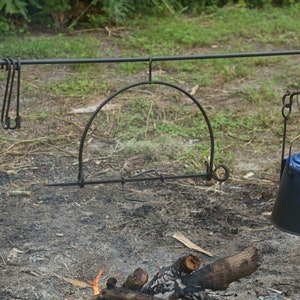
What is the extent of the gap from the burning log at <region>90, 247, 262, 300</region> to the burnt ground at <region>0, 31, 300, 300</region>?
0.18 metres

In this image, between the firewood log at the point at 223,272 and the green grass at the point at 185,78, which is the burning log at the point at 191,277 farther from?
the green grass at the point at 185,78

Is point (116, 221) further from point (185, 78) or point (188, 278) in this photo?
point (185, 78)

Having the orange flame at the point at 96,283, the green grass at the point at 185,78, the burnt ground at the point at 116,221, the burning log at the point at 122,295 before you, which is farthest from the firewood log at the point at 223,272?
the green grass at the point at 185,78

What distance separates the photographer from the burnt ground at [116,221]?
3891 mm

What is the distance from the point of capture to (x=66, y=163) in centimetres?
545

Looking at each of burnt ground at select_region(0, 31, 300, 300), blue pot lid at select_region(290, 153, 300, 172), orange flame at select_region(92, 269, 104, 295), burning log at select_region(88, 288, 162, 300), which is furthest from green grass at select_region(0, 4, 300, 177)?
burning log at select_region(88, 288, 162, 300)

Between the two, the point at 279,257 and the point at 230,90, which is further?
the point at 230,90

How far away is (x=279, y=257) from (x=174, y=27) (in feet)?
17.4

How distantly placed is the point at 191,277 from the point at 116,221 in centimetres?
108

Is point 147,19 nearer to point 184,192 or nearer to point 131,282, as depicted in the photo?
point 184,192

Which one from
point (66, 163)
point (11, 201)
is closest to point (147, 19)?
point (66, 163)

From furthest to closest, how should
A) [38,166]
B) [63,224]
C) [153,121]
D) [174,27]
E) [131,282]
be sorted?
[174,27] < [153,121] < [38,166] < [63,224] < [131,282]

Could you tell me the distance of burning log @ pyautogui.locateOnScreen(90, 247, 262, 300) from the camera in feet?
11.3

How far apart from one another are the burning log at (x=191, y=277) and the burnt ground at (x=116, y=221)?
18 centimetres
